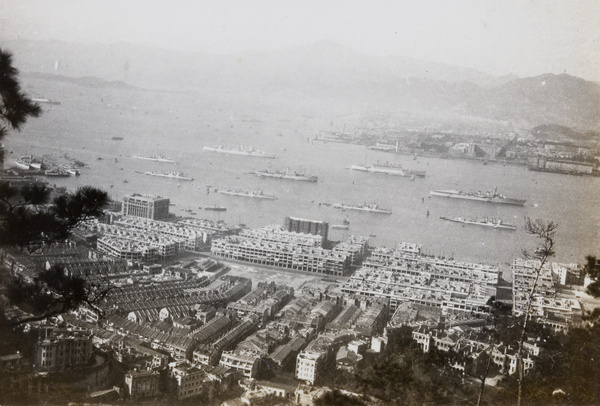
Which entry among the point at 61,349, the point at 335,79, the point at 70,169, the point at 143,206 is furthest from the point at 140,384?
the point at 70,169

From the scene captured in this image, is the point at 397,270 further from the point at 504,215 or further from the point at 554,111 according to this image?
the point at 554,111

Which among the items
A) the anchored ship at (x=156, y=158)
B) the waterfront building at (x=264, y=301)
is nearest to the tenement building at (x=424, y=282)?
the waterfront building at (x=264, y=301)

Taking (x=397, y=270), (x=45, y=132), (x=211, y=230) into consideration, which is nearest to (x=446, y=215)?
(x=397, y=270)

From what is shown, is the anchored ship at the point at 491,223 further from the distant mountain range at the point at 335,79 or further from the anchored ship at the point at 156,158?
the anchored ship at the point at 156,158

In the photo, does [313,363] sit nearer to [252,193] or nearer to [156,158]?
[252,193]

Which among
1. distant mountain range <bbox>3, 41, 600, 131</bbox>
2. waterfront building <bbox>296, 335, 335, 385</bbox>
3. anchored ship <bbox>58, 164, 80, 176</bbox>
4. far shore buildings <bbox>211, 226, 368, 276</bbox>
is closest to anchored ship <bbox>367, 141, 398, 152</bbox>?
distant mountain range <bbox>3, 41, 600, 131</bbox>
